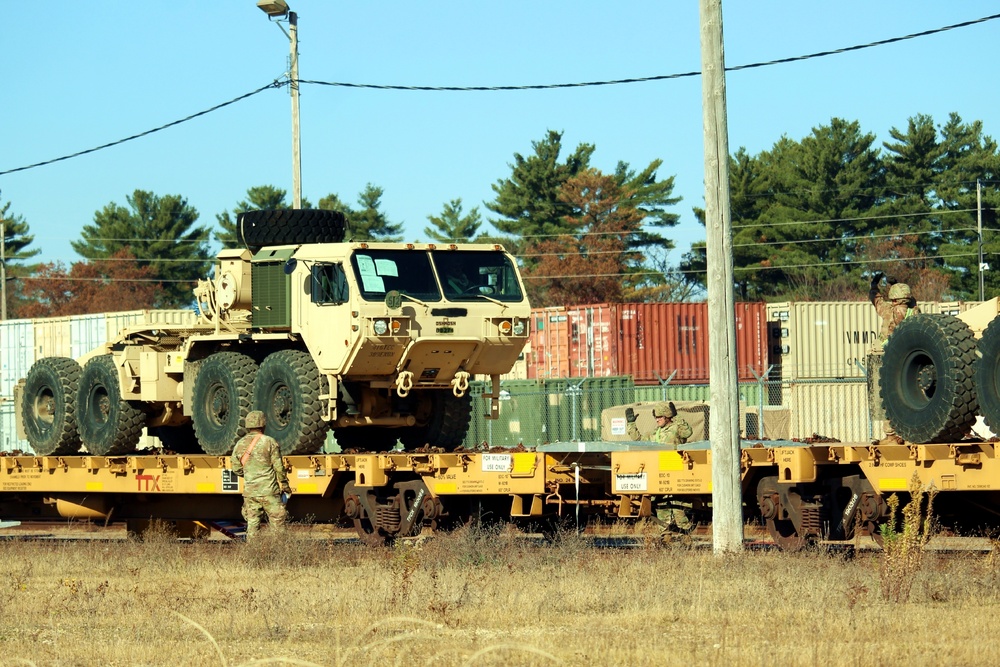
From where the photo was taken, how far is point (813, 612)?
33.2 ft

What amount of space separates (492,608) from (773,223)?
63.3 metres

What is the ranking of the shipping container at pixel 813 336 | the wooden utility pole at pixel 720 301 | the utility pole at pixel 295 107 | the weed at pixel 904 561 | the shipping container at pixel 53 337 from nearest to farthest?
the weed at pixel 904 561, the wooden utility pole at pixel 720 301, the utility pole at pixel 295 107, the shipping container at pixel 53 337, the shipping container at pixel 813 336

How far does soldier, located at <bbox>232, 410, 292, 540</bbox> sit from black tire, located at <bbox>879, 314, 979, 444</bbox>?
5.80 m

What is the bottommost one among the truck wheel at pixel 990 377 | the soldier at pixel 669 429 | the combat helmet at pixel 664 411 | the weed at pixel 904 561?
the weed at pixel 904 561

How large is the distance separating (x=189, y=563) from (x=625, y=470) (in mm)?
Result: 4234

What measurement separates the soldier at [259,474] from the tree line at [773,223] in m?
51.2

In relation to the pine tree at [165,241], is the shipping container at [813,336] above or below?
below

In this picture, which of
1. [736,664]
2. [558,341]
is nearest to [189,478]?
[736,664]

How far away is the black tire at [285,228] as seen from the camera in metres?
17.1

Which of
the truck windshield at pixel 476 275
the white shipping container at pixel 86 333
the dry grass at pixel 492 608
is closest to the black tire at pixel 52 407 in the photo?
the dry grass at pixel 492 608

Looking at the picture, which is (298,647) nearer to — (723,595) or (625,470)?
(723,595)

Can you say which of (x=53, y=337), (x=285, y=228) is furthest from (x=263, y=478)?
(x=53, y=337)

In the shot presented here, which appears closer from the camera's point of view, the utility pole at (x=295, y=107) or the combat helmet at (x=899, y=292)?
the combat helmet at (x=899, y=292)

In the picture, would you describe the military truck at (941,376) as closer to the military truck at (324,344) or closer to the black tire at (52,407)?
the military truck at (324,344)
